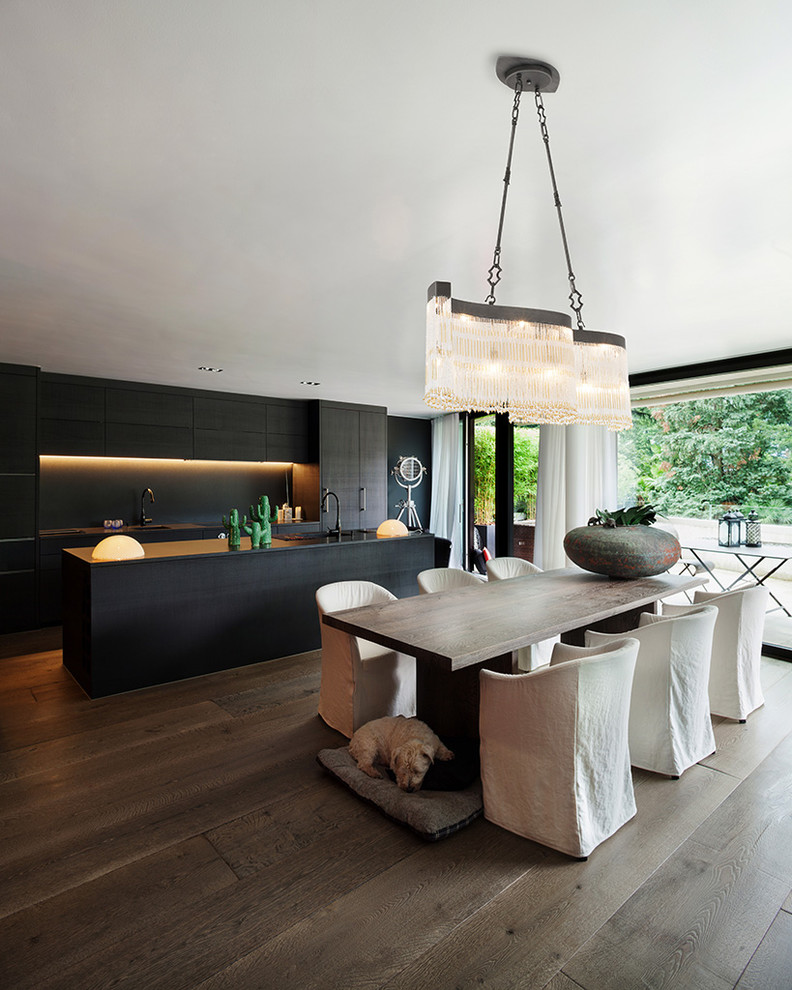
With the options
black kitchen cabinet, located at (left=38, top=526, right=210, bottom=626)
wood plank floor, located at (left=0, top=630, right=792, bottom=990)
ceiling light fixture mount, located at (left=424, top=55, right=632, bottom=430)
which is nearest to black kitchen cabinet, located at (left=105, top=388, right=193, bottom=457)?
black kitchen cabinet, located at (left=38, top=526, right=210, bottom=626)

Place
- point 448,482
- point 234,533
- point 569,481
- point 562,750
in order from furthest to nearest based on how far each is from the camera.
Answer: point 448,482 → point 569,481 → point 234,533 → point 562,750

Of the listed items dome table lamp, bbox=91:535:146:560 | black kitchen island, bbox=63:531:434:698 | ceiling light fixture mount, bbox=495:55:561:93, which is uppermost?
ceiling light fixture mount, bbox=495:55:561:93

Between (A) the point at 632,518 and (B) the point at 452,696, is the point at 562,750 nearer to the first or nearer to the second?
(B) the point at 452,696

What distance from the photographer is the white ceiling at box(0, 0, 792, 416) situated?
134 cm

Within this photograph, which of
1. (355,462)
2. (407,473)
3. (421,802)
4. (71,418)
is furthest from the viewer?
(407,473)

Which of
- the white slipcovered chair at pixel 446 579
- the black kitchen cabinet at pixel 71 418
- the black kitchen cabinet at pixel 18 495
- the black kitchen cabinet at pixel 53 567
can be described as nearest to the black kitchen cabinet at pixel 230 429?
the black kitchen cabinet at pixel 71 418

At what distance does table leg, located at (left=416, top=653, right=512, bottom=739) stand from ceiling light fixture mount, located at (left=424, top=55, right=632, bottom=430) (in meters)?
1.20

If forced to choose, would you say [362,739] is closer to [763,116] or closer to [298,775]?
[298,775]

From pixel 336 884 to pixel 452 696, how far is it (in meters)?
1.04

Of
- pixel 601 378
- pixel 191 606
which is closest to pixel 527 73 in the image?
pixel 601 378

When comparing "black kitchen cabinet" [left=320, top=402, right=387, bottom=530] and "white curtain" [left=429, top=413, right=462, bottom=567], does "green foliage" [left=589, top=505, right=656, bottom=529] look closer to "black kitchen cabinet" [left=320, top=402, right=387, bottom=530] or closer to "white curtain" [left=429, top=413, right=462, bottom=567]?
"black kitchen cabinet" [left=320, top=402, right=387, bottom=530]

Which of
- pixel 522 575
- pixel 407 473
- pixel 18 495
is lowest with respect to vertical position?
pixel 522 575

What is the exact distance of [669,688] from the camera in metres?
2.55

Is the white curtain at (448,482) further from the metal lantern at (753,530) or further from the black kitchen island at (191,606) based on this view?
the metal lantern at (753,530)
